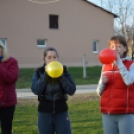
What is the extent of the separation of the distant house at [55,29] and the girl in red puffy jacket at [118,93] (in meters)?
19.7

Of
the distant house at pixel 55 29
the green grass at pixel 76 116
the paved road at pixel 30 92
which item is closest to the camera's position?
the green grass at pixel 76 116

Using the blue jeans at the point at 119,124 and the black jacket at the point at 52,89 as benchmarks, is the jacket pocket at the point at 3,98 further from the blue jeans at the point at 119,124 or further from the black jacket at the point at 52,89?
the blue jeans at the point at 119,124

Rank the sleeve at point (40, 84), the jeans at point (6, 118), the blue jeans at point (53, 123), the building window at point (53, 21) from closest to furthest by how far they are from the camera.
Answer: the sleeve at point (40, 84), the blue jeans at point (53, 123), the jeans at point (6, 118), the building window at point (53, 21)

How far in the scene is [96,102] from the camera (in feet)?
30.7

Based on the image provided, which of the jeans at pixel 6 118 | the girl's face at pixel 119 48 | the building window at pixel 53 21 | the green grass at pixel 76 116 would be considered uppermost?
the building window at pixel 53 21

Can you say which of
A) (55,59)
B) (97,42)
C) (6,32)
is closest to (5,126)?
(55,59)

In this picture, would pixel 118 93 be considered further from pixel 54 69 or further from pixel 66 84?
pixel 54 69

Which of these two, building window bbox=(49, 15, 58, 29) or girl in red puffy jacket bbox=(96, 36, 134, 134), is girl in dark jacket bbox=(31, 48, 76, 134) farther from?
building window bbox=(49, 15, 58, 29)

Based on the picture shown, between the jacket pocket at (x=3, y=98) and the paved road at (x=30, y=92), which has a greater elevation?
the jacket pocket at (x=3, y=98)

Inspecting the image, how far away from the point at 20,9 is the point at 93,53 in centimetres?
807

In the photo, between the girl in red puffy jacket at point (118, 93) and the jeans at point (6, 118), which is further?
the jeans at point (6, 118)

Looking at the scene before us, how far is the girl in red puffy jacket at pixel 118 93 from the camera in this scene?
12.2 feet

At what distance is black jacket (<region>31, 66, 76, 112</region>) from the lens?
3854 millimetres

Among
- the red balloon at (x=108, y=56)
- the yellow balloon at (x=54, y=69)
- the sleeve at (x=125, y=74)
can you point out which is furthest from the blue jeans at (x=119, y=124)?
the yellow balloon at (x=54, y=69)
